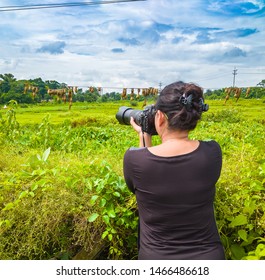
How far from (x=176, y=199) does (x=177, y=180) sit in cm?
5

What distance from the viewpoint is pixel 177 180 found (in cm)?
93

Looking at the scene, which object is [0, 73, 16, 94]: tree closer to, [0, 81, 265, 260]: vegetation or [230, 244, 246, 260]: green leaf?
[0, 81, 265, 260]: vegetation

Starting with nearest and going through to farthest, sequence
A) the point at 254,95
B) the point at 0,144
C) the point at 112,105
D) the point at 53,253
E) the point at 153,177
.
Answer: the point at 153,177, the point at 53,253, the point at 0,144, the point at 112,105, the point at 254,95

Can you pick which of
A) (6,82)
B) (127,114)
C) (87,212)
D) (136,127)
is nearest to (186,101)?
(136,127)

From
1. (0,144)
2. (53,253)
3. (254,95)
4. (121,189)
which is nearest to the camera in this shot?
(121,189)

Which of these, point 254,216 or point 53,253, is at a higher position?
point 254,216

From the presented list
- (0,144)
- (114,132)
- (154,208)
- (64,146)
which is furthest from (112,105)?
(154,208)

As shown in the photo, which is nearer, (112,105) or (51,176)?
(51,176)

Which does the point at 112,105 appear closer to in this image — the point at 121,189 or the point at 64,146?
the point at 64,146

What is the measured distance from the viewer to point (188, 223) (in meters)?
0.97

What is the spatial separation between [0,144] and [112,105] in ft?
6.76

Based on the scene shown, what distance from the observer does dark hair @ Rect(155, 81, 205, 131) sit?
3.02ft

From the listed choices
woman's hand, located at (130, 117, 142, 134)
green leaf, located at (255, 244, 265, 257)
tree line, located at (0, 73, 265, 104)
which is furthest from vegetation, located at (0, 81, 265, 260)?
tree line, located at (0, 73, 265, 104)

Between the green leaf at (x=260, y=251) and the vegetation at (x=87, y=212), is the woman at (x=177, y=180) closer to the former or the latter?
the green leaf at (x=260, y=251)
